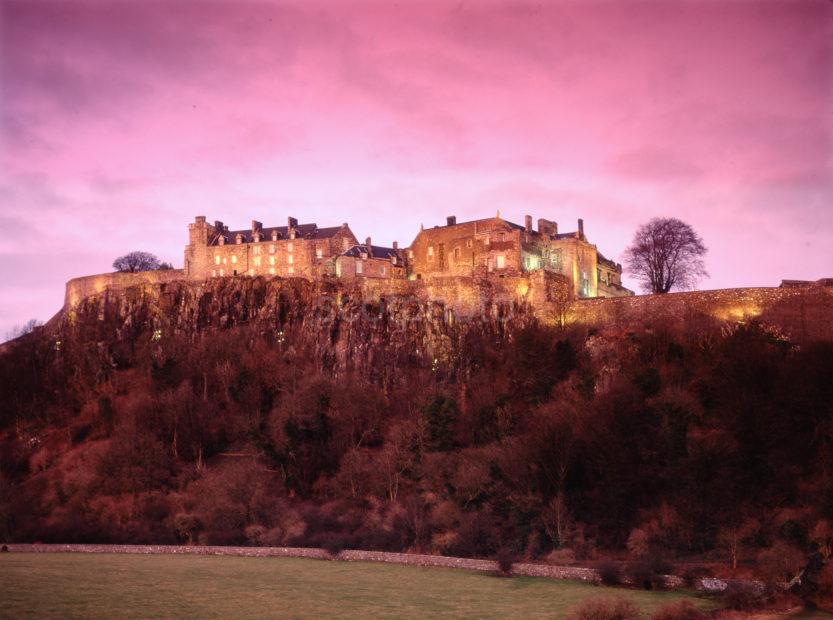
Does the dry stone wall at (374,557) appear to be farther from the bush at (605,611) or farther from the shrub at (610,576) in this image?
the bush at (605,611)

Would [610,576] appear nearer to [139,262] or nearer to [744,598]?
[744,598]

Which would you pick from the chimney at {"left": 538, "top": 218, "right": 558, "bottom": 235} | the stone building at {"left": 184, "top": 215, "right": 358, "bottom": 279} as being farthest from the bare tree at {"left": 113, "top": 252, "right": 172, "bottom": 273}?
the chimney at {"left": 538, "top": 218, "right": 558, "bottom": 235}

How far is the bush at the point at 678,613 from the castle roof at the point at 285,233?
56.1m

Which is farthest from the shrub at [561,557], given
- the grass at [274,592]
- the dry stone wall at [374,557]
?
the grass at [274,592]

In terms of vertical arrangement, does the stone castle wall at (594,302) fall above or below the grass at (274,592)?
above

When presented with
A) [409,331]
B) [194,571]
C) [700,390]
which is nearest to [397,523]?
[194,571]

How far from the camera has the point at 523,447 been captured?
130 feet

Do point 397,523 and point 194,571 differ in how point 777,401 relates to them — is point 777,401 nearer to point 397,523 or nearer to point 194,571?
point 397,523

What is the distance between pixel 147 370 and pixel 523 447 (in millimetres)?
33166

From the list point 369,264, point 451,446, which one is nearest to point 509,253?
point 369,264

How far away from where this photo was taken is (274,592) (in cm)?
2442

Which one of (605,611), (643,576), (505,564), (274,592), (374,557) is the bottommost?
(374,557)

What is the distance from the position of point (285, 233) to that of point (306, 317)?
16.0m

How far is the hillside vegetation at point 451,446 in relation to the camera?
35312mm
